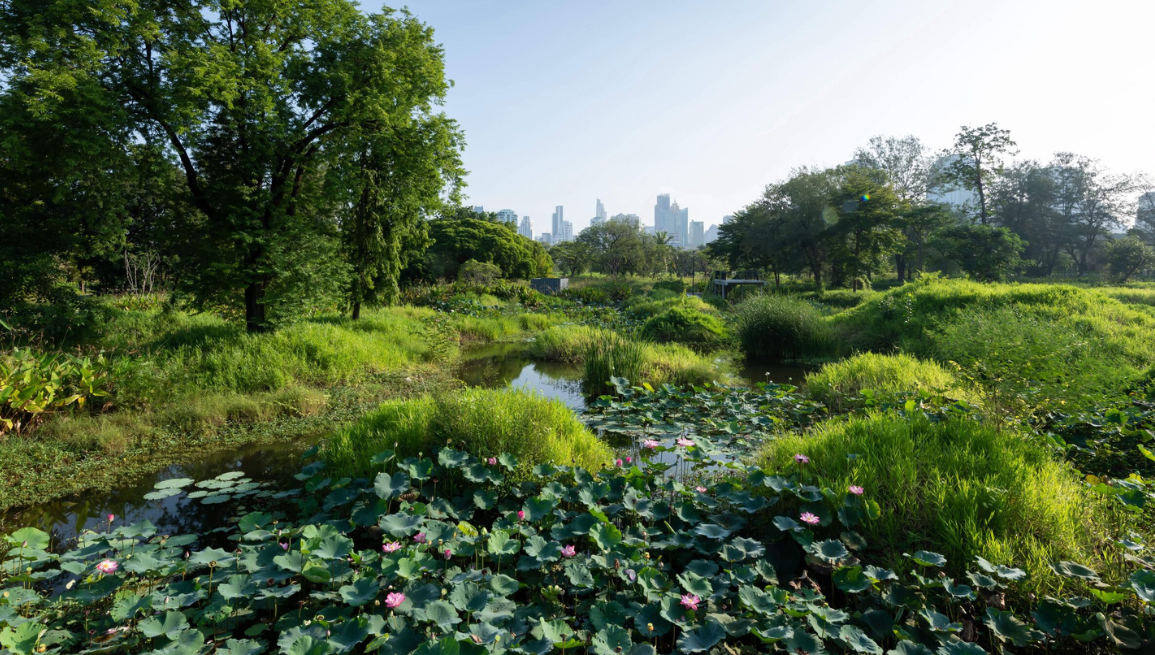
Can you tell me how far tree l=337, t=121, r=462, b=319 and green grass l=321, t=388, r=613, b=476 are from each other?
5884 mm

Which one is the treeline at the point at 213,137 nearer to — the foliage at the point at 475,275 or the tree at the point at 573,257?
the foliage at the point at 475,275

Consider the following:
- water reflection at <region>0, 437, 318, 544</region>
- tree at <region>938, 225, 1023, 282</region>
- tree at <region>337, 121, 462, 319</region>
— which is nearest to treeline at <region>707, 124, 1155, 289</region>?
tree at <region>938, 225, 1023, 282</region>

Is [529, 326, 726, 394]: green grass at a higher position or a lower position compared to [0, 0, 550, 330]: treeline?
lower

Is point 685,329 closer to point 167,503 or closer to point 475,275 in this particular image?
point 167,503

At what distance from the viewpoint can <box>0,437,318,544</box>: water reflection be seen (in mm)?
3508

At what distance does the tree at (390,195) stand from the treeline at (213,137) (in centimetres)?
6

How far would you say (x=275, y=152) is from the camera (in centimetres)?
795

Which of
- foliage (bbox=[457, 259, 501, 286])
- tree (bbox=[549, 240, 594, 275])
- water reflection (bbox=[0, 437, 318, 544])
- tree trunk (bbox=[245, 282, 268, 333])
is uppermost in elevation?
tree (bbox=[549, 240, 594, 275])

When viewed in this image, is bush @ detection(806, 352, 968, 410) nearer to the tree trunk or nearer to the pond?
the pond

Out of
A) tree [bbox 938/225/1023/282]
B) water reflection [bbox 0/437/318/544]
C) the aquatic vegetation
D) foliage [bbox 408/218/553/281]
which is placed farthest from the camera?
foliage [bbox 408/218/553/281]

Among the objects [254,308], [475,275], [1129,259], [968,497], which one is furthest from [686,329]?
[1129,259]

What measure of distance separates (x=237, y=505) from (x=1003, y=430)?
5.87 metres

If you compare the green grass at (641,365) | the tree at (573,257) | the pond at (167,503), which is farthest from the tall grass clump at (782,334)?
the tree at (573,257)

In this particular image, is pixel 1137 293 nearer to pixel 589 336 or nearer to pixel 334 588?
pixel 589 336
